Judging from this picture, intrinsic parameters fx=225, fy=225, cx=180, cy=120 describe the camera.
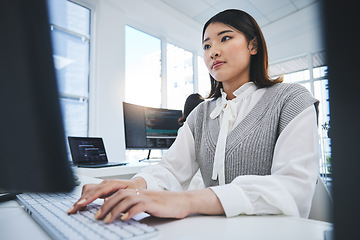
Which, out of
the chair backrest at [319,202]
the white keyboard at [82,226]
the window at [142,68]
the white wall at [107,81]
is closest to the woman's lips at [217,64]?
the chair backrest at [319,202]

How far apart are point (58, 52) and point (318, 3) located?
0.27 meters

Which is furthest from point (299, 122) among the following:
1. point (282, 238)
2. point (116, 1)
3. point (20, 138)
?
point (116, 1)

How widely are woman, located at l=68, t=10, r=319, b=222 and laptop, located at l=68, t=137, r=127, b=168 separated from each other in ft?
2.39

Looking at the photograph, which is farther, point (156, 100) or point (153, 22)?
point (156, 100)

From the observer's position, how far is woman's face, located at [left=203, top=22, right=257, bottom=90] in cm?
89

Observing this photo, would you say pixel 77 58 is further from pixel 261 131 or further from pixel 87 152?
pixel 261 131

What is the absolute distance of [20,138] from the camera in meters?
0.24

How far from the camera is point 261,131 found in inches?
27.6

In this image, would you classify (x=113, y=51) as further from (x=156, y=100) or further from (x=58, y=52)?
(x=58, y=52)

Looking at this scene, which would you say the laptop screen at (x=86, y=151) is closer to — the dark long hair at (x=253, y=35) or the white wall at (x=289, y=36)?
the dark long hair at (x=253, y=35)

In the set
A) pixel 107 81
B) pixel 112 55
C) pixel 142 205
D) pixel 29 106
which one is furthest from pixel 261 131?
pixel 112 55

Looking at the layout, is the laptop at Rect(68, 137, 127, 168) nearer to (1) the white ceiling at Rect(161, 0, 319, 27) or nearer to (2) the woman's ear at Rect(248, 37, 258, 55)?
(2) the woman's ear at Rect(248, 37, 258, 55)

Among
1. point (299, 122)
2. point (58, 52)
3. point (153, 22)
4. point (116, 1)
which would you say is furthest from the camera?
point (153, 22)

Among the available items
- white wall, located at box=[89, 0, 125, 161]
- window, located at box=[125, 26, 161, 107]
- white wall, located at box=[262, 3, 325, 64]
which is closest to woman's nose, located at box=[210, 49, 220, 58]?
white wall, located at box=[89, 0, 125, 161]
